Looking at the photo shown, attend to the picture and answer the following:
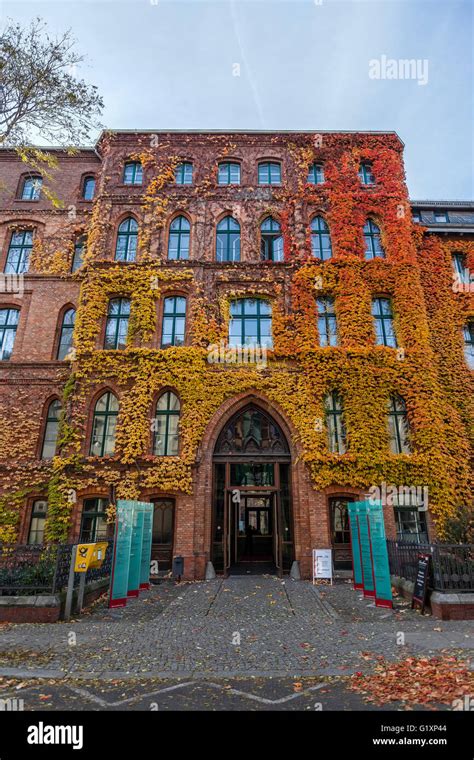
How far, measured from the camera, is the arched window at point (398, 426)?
55.0 feet

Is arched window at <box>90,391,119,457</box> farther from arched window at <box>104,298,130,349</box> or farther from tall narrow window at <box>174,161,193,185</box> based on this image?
tall narrow window at <box>174,161,193,185</box>

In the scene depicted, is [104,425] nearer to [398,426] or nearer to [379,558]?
[379,558]

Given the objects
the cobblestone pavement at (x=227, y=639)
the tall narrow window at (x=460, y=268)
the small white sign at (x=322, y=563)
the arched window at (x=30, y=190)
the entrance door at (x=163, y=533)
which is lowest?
the cobblestone pavement at (x=227, y=639)

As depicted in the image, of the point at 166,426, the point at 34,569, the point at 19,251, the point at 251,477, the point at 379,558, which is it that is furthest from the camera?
the point at 19,251

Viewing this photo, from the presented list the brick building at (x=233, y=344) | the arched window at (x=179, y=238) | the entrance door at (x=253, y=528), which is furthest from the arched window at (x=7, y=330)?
the entrance door at (x=253, y=528)

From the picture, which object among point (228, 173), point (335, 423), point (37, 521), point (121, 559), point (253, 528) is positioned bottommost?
point (121, 559)

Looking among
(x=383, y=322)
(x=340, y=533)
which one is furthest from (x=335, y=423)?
(x=383, y=322)

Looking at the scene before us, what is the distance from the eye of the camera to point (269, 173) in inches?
848

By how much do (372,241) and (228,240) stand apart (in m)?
7.14

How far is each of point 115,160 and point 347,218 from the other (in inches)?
490

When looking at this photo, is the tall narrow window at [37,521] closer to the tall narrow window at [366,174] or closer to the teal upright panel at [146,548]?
the teal upright panel at [146,548]

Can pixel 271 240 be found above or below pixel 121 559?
above

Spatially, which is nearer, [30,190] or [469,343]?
[469,343]

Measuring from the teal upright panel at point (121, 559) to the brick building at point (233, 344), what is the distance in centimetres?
462
